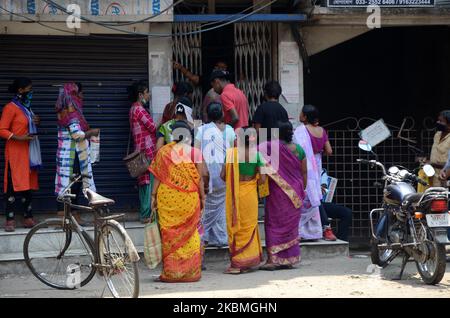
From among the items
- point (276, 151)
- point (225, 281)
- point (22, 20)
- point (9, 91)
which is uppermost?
point (22, 20)

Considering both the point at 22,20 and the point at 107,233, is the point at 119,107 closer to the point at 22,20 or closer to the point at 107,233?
the point at 22,20

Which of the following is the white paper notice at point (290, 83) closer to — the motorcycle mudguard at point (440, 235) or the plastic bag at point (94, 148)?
the plastic bag at point (94, 148)

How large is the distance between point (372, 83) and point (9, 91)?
25.2 ft

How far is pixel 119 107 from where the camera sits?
35.7 feet

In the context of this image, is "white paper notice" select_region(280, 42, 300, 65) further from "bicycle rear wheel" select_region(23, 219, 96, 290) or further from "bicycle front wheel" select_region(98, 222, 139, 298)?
"bicycle front wheel" select_region(98, 222, 139, 298)

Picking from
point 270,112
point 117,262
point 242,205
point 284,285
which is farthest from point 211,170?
point 117,262

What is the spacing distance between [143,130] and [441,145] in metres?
3.49

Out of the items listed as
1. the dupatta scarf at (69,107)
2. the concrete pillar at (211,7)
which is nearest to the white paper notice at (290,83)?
the concrete pillar at (211,7)

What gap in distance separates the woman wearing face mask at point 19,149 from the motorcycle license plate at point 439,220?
461 cm

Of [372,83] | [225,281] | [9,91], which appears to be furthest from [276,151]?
[372,83]

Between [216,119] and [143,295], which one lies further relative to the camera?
[216,119]

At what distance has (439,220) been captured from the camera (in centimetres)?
780

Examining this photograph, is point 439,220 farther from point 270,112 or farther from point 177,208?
point 270,112

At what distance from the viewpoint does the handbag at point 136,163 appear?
10.3 meters
